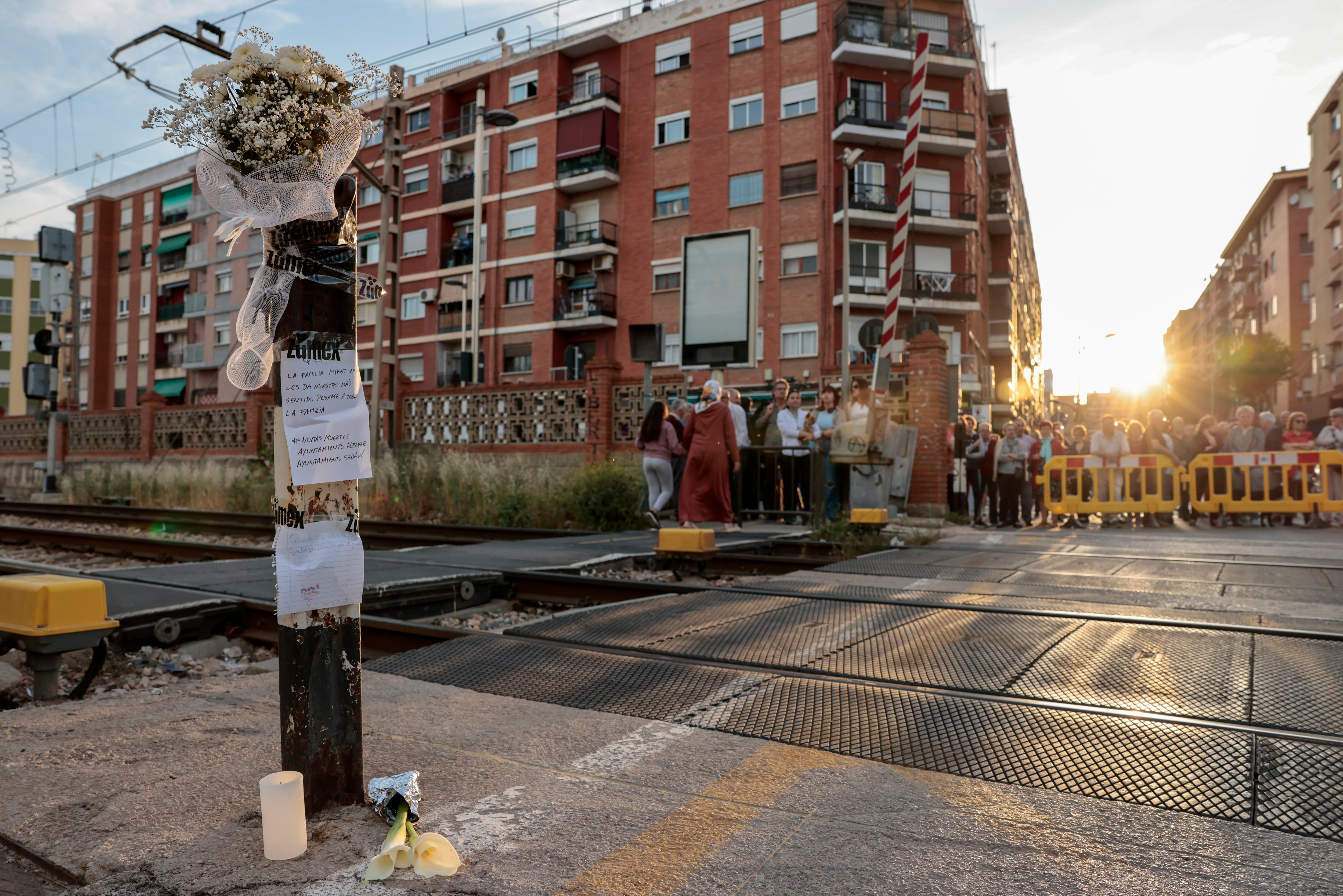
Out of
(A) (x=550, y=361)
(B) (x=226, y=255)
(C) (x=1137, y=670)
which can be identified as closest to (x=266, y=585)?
(B) (x=226, y=255)

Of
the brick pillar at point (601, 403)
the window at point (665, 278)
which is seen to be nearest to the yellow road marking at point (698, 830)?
the brick pillar at point (601, 403)

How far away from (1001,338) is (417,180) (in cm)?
2923

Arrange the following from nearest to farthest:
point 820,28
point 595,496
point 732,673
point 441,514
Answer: point 732,673 → point 595,496 → point 441,514 → point 820,28

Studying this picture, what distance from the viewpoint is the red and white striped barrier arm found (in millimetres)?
9500

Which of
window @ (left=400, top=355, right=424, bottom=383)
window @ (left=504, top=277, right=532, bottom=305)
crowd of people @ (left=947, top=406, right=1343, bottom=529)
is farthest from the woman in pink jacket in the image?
window @ (left=400, top=355, right=424, bottom=383)

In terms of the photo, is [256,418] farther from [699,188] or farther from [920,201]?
[920,201]

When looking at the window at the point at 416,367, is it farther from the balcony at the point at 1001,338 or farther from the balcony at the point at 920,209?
the balcony at the point at 1001,338

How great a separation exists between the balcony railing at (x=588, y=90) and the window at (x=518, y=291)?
729 cm

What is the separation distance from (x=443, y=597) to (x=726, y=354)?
23.5ft

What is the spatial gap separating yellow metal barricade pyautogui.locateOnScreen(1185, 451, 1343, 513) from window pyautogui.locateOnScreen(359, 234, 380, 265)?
3625 centimetres

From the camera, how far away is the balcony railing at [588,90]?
35125 millimetres

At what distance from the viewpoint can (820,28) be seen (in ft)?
101

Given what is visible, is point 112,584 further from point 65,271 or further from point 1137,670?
point 65,271

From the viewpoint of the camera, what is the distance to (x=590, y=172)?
34.6m
